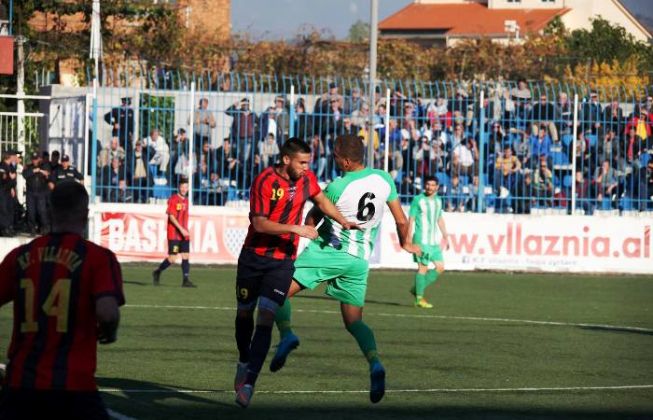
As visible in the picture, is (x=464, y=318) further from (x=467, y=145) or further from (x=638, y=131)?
(x=638, y=131)

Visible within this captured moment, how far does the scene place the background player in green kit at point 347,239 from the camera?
33.7 ft

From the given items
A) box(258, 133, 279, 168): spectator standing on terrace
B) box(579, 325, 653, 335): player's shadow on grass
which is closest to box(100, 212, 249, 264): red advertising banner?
box(258, 133, 279, 168): spectator standing on terrace

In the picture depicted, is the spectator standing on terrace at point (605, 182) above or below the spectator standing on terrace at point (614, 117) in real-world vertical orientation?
below

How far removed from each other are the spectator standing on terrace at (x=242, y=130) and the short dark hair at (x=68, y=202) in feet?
64.7

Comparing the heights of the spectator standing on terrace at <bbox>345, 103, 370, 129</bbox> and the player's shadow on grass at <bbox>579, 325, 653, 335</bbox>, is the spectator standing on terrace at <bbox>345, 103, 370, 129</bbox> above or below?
above

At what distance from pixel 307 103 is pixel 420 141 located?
90.6 inches

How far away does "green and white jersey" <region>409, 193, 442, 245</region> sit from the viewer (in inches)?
757

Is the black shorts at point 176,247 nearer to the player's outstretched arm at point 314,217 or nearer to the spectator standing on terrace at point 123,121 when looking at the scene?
the spectator standing on terrace at point 123,121

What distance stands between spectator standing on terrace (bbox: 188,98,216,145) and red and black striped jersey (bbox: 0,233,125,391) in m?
19.7

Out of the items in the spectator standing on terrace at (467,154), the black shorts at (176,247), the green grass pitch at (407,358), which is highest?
the spectator standing on terrace at (467,154)

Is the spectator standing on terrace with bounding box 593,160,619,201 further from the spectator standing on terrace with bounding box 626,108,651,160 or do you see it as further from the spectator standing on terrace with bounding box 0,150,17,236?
the spectator standing on terrace with bounding box 0,150,17,236

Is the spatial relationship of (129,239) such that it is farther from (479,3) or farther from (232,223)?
(479,3)

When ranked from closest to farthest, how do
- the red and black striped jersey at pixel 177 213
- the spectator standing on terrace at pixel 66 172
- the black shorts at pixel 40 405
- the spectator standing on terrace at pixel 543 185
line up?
the black shorts at pixel 40 405, the red and black striped jersey at pixel 177 213, the spectator standing on terrace at pixel 66 172, the spectator standing on terrace at pixel 543 185

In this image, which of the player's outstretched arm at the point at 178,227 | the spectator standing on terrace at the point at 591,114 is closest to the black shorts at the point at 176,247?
the player's outstretched arm at the point at 178,227
